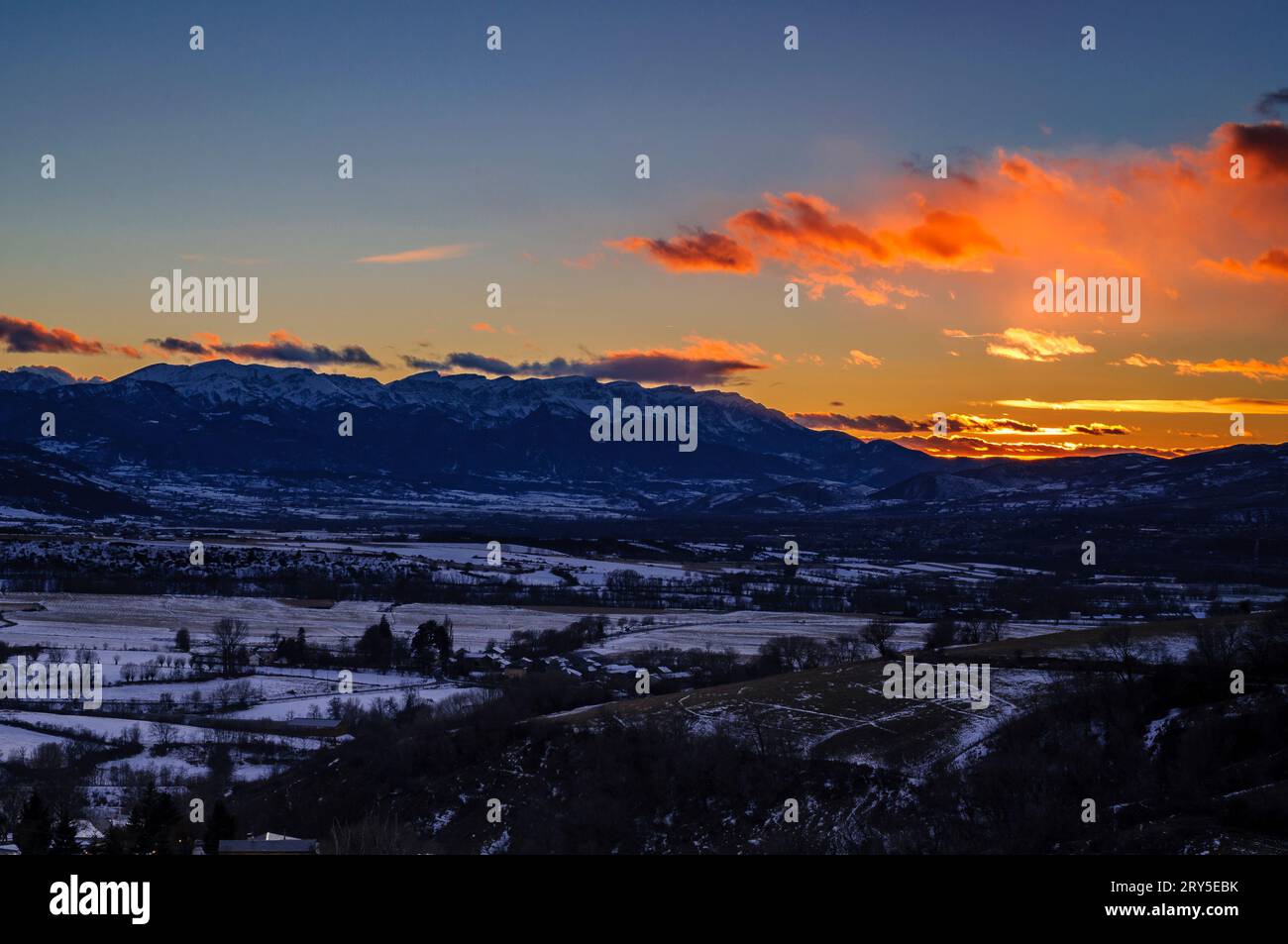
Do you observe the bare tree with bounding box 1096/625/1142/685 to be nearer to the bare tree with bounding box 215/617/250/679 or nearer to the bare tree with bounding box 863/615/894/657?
the bare tree with bounding box 863/615/894/657

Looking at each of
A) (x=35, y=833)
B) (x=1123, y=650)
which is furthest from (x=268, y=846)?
(x=1123, y=650)

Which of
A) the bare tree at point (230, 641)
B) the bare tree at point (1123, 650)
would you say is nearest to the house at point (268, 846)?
the bare tree at point (1123, 650)

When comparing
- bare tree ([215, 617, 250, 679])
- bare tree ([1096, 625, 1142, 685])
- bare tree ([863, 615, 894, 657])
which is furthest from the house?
bare tree ([215, 617, 250, 679])

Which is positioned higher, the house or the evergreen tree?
the evergreen tree

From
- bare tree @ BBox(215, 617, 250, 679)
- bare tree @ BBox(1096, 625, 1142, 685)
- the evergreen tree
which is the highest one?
bare tree @ BBox(1096, 625, 1142, 685)

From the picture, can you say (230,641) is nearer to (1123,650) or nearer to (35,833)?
(35,833)

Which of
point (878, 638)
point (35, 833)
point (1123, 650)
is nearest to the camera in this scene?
point (35, 833)

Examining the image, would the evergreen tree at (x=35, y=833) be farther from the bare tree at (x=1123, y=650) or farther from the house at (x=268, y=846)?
the bare tree at (x=1123, y=650)
